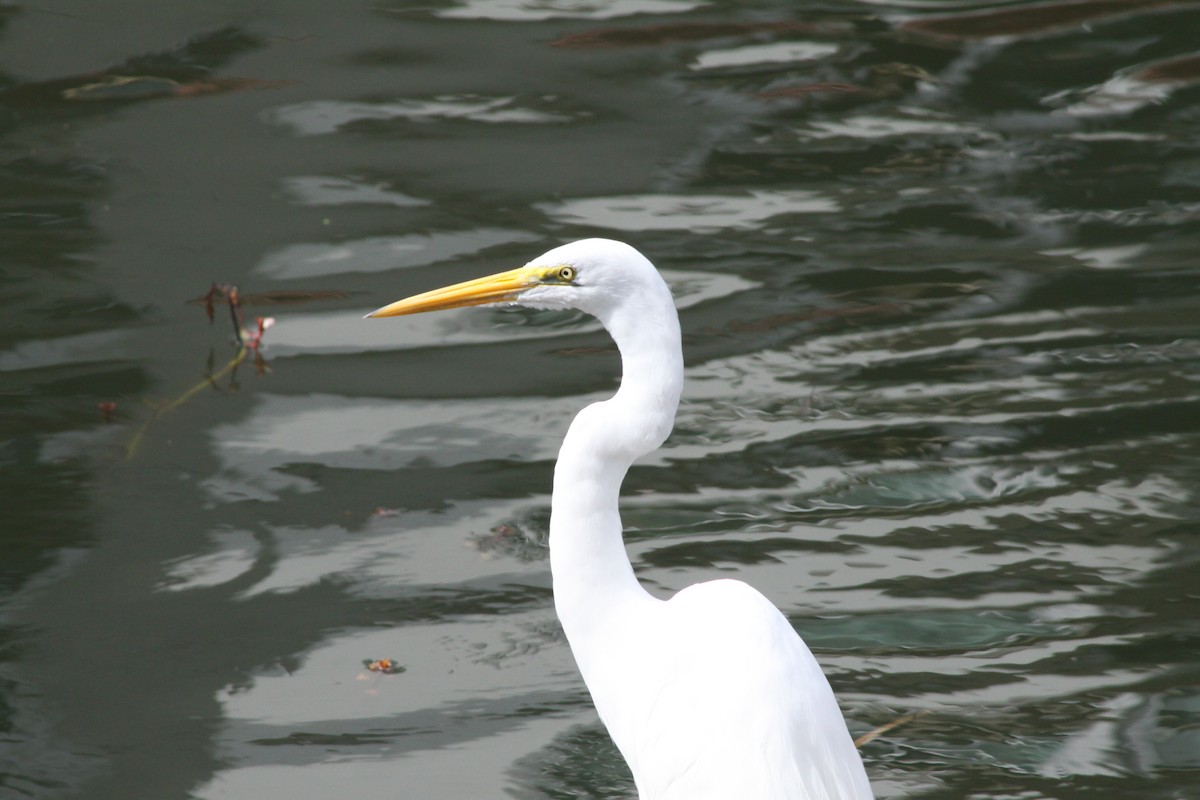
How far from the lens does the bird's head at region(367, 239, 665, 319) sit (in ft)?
8.74

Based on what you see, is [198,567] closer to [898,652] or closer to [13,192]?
[898,652]

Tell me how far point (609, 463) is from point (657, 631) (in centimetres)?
35

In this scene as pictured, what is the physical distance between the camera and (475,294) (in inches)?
113

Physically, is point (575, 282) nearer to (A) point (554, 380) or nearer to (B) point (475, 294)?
(B) point (475, 294)

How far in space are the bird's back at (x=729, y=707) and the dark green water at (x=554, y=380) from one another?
26.0 inches

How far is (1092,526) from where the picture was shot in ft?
14.1

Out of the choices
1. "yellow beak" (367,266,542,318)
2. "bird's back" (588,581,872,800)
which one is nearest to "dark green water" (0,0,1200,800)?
"bird's back" (588,581,872,800)

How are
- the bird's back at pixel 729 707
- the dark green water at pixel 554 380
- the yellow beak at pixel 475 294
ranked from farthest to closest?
the dark green water at pixel 554 380 < the yellow beak at pixel 475 294 < the bird's back at pixel 729 707

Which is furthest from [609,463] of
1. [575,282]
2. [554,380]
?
[554,380]

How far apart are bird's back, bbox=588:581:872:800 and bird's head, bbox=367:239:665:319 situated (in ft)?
Result: 2.02

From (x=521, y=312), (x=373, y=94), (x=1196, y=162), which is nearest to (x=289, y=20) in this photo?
(x=373, y=94)

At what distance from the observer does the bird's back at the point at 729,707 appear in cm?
262

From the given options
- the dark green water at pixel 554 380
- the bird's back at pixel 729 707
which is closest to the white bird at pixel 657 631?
the bird's back at pixel 729 707

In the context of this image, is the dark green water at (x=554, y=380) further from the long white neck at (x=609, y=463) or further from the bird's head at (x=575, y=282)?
the bird's head at (x=575, y=282)
